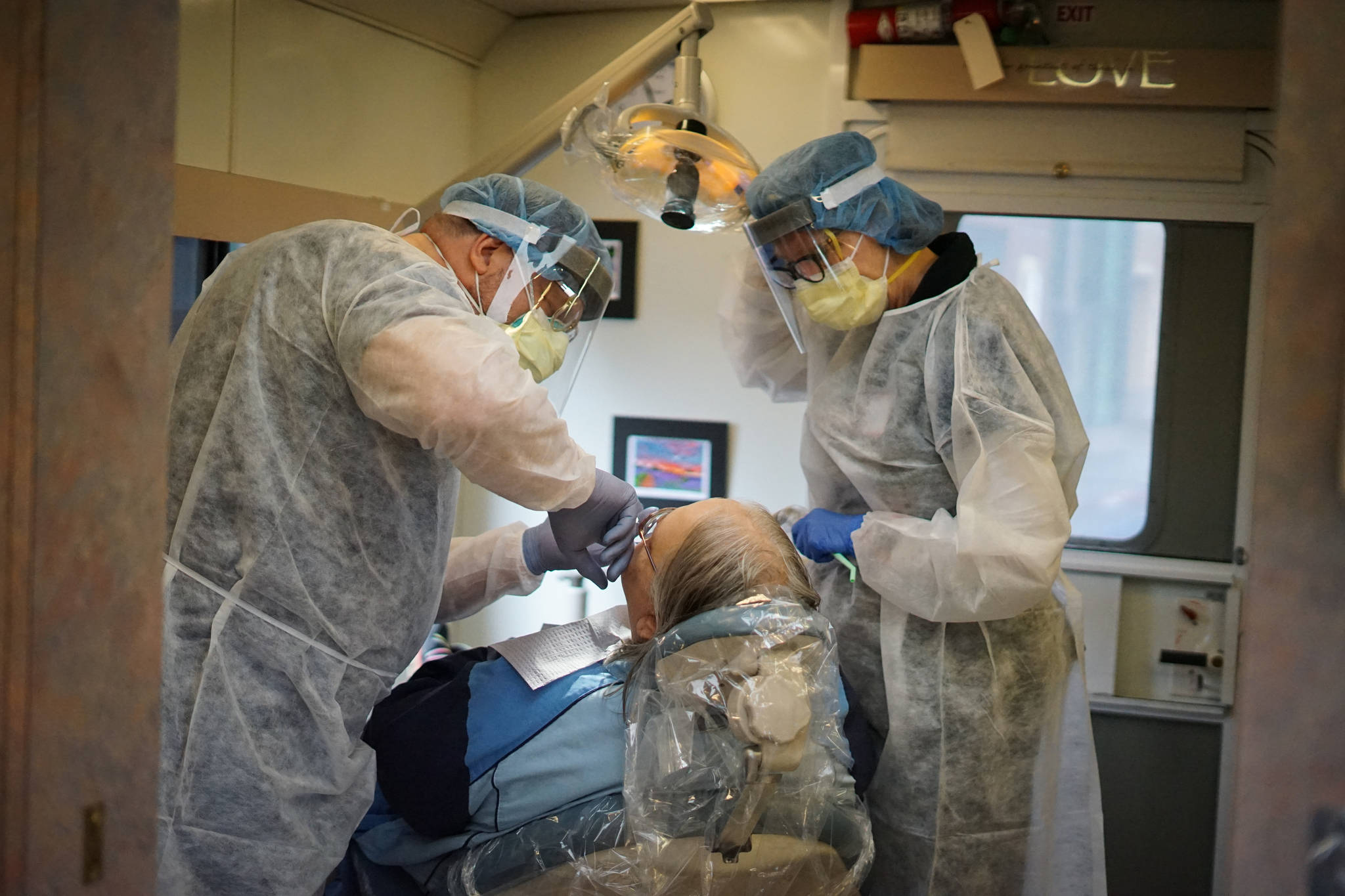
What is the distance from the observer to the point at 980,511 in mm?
1699

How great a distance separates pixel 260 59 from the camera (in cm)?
240

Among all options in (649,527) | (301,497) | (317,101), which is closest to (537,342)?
(649,527)

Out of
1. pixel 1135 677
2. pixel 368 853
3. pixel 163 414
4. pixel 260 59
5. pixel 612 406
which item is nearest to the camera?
pixel 163 414

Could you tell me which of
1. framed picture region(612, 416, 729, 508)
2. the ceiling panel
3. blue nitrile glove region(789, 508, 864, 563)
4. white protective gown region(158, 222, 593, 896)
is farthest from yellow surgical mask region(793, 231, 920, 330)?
the ceiling panel

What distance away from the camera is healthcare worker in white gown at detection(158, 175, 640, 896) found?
51.7 inches

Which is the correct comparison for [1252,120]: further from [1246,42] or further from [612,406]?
[612,406]

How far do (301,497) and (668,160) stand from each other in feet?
2.94

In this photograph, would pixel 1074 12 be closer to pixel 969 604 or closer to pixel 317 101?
pixel 969 604

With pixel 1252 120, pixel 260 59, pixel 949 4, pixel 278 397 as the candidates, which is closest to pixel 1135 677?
pixel 1252 120

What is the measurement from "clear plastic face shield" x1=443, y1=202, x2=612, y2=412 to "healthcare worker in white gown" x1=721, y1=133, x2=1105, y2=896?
0.36 meters

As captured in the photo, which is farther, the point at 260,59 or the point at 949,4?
the point at 949,4

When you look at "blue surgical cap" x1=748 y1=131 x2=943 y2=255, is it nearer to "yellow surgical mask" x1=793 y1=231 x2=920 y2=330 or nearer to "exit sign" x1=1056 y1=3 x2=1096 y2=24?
"yellow surgical mask" x1=793 y1=231 x2=920 y2=330

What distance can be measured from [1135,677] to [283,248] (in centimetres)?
240

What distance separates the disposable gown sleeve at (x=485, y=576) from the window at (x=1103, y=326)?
5.14 ft
